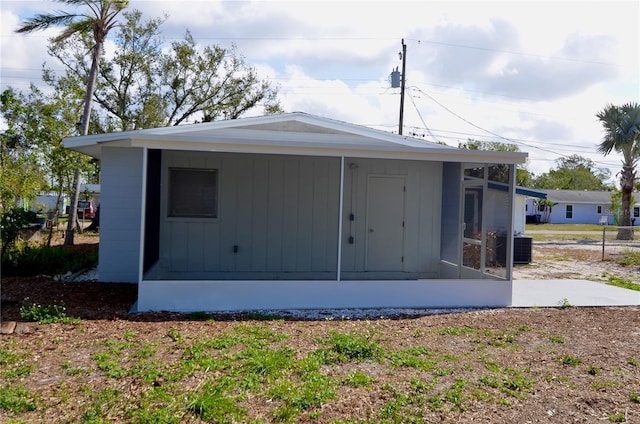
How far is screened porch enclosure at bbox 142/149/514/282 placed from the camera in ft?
28.1

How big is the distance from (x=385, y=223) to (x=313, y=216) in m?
1.35

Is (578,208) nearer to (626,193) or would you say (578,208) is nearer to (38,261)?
(626,193)

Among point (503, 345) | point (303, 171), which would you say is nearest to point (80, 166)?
point (303, 171)

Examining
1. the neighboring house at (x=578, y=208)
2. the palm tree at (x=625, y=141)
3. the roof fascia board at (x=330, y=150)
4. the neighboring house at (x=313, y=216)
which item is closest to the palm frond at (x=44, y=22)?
the neighboring house at (x=313, y=216)

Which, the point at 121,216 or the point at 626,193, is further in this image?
the point at 626,193

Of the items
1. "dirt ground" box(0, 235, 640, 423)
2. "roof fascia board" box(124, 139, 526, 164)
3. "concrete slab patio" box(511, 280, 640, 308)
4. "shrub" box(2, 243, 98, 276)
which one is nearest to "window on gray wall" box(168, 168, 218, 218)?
"dirt ground" box(0, 235, 640, 423)

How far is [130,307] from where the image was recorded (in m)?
6.64

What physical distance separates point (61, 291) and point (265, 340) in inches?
152

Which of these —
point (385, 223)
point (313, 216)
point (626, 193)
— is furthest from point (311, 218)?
point (626, 193)

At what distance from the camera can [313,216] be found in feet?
29.8

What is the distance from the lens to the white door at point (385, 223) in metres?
9.23

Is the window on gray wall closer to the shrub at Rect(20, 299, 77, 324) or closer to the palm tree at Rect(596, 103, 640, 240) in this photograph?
the shrub at Rect(20, 299, 77, 324)

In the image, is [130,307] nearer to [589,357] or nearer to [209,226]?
[209,226]

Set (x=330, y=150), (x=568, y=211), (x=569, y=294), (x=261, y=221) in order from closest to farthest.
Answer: (x=330, y=150)
(x=569, y=294)
(x=261, y=221)
(x=568, y=211)
